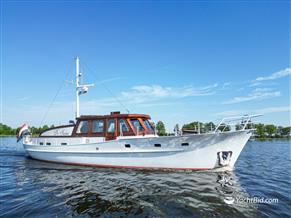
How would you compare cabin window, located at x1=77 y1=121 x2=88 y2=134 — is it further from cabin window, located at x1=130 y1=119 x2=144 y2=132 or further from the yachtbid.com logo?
the yachtbid.com logo

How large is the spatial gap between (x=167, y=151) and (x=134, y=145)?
67.7 inches

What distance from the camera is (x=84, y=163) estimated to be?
1237cm

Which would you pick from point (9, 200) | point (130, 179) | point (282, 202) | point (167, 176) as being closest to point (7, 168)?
point (9, 200)

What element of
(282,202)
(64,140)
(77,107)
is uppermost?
(77,107)

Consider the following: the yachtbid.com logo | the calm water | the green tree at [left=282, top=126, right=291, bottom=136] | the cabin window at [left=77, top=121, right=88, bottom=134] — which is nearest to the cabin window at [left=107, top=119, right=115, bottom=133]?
the cabin window at [left=77, top=121, right=88, bottom=134]

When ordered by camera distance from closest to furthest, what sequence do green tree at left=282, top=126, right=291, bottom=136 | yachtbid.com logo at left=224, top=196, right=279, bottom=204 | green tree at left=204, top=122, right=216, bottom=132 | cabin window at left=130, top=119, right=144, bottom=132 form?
yachtbid.com logo at left=224, top=196, right=279, bottom=204
green tree at left=204, top=122, right=216, bottom=132
cabin window at left=130, top=119, right=144, bottom=132
green tree at left=282, top=126, right=291, bottom=136

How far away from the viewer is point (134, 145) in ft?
35.6

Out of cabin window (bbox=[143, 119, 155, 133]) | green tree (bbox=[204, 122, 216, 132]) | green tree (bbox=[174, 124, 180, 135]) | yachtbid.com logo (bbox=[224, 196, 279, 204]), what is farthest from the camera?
cabin window (bbox=[143, 119, 155, 133])

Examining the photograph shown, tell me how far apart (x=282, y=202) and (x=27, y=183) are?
32.7 feet

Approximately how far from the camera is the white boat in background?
33.0ft

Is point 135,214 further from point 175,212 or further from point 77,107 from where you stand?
point 77,107

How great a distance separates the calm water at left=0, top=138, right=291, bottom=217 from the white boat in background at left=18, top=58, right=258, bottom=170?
1.99ft

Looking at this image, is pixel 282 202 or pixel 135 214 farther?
pixel 282 202

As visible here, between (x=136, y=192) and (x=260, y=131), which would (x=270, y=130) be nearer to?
(x=260, y=131)
